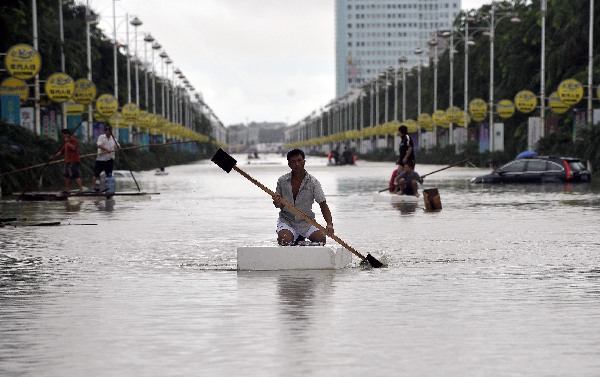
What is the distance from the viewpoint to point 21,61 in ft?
137

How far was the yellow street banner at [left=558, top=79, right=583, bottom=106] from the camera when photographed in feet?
187

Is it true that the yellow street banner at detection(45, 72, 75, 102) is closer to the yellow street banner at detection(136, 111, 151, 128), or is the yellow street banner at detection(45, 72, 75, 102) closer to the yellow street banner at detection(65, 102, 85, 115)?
the yellow street banner at detection(65, 102, 85, 115)

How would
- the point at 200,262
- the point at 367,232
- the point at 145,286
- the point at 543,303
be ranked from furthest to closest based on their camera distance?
the point at 367,232 < the point at 200,262 < the point at 145,286 < the point at 543,303

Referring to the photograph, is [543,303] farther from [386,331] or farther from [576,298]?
[386,331]

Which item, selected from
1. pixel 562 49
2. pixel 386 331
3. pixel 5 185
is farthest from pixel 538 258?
pixel 562 49

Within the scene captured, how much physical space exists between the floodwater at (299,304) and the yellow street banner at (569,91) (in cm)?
3459

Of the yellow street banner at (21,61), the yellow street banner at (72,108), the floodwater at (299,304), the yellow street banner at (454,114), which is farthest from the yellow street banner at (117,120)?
the floodwater at (299,304)

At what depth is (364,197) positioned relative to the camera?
1441 inches

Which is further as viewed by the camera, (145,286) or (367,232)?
(367,232)

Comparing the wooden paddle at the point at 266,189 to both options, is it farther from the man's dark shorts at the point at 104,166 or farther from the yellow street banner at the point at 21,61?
the yellow street banner at the point at 21,61

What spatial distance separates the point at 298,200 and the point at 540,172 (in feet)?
108

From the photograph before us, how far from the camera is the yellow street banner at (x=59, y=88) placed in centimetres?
4688

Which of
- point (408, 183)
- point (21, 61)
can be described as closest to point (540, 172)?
point (408, 183)

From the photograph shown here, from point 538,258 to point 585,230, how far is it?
539 centimetres
